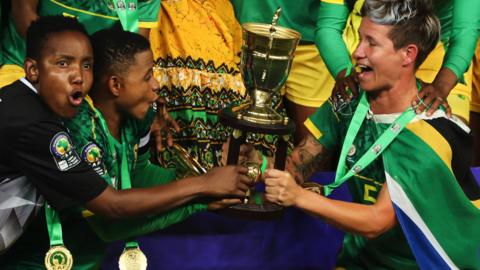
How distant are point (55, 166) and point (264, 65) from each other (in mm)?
667

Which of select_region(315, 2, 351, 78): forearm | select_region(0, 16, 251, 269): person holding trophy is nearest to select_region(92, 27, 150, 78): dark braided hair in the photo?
select_region(0, 16, 251, 269): person holding trophy

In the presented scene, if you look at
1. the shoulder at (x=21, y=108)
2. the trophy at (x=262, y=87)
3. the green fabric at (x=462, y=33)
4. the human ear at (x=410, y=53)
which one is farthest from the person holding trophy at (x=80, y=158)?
the green fabric at (x=462, y=33)

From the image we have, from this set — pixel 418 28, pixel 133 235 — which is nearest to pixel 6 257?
pixel 133 235

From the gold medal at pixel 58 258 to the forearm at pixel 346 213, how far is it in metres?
0.67

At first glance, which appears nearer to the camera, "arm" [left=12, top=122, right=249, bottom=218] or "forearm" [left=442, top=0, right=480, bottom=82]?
"arm" [left=12, top=122, right=249, bottom=218]

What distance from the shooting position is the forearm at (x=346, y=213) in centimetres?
240

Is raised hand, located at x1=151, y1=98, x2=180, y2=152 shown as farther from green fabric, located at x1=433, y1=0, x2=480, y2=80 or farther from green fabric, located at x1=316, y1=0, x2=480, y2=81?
green fabric, located at x1=433, y1=0, x2=480, y2=80

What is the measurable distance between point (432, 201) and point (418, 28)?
527mm

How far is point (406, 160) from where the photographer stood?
8.27 feet

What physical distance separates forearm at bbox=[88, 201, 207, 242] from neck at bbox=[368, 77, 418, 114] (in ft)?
2.15

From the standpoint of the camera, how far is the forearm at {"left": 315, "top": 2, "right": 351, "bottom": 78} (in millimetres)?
3127

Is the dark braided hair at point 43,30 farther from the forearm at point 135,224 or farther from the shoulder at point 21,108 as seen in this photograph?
the forearm at point 135,224

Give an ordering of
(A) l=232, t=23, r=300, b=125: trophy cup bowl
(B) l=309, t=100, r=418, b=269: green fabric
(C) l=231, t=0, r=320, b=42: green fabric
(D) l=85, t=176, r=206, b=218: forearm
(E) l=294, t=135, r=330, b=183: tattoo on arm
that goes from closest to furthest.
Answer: (D) l=85, t=176, r=206, b=218: forearm → (A) l=232, t=23, r=300, b=125: trophy cup bowl → (B) l=309, t=100, r=418, b=269: green fabric → (E) l=294, t=135, r=330, b=183: tattoo on arm → (C) l=231, t=0, r=320, b=42: green fabric

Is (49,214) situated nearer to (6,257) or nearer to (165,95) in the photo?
(6,257)
